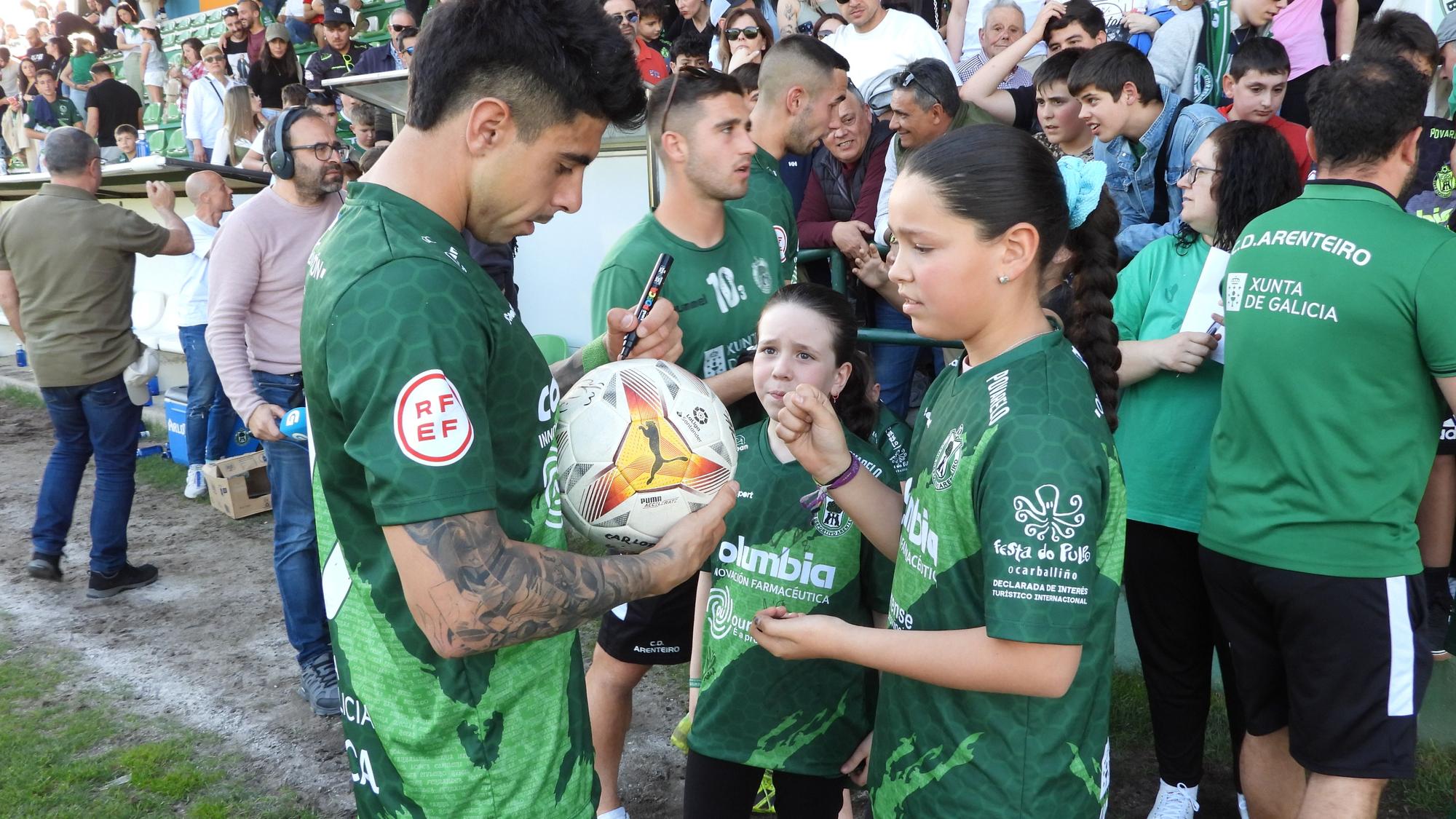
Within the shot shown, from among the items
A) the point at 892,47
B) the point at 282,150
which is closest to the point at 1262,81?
the point at 892,47

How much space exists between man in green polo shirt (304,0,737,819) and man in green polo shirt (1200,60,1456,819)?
164 cm

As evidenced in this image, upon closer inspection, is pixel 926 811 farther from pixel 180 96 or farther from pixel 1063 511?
pixel 180 96

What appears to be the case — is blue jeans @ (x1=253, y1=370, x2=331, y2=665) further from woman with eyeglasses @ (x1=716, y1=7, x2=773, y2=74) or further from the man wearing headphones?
woman with eyeglasses @ (x1=716, y1=7, x2=773, y2=74)

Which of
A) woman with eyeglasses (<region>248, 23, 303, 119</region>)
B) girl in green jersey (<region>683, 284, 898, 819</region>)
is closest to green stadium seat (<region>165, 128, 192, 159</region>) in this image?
woman with eyeglasses (<region>248, 23, 303, 119</region>)

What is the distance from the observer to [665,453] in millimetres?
2148

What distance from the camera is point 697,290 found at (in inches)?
133

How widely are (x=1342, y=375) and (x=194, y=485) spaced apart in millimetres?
7771

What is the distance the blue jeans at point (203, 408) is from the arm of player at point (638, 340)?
617 cm

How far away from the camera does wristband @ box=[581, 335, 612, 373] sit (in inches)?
105

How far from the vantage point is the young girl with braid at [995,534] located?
5.75ft

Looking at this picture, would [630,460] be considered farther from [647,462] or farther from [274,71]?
[274,71]

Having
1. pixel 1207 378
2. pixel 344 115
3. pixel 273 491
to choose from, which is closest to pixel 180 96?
pixel 344 115

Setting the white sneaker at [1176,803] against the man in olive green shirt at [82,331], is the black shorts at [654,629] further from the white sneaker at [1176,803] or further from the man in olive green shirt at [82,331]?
the man in olive green shirt at [82,331]

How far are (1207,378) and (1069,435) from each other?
5.93ft
